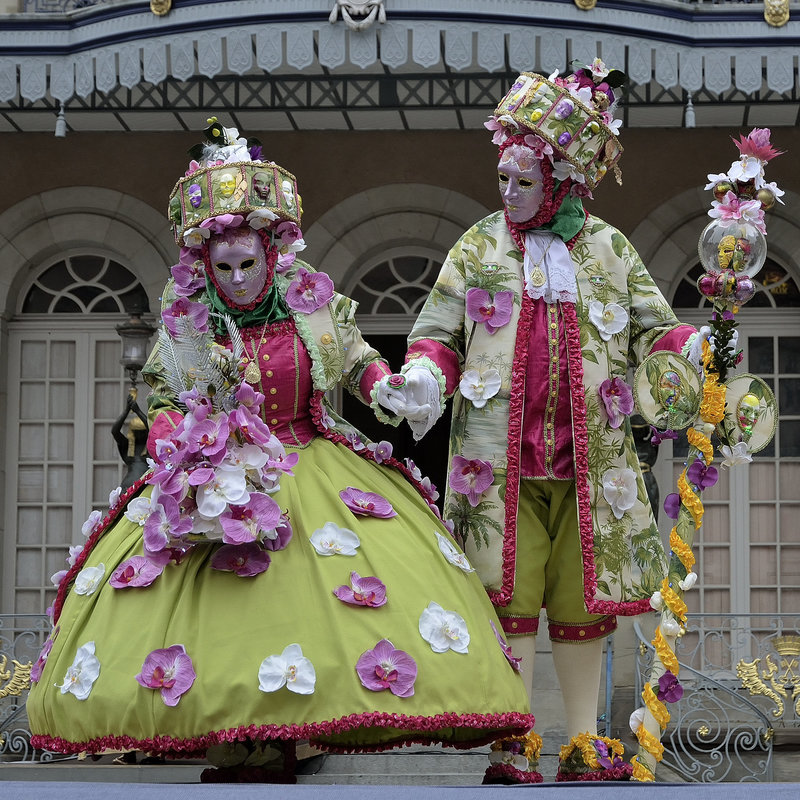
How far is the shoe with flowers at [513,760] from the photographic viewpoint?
421cm

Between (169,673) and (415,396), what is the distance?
107cm

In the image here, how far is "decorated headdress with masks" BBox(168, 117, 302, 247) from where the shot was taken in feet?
13.6

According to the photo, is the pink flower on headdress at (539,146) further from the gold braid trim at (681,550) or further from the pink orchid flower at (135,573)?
the pink orchid flower at (135,573)

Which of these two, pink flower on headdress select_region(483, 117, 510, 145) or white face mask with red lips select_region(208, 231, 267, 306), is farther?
pink flower on headdress select_region(483, 117, 510, 145)

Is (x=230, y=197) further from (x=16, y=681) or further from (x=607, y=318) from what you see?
(x=16, y=681)

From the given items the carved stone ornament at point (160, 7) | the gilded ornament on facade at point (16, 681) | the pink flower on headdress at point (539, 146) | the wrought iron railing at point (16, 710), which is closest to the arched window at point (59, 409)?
the wrought iron railing at point (16, 710)

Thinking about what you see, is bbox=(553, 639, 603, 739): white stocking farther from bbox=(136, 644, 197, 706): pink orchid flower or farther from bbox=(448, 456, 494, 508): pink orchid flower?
bbox=(136, 644, 197, 706): pink orchid flower

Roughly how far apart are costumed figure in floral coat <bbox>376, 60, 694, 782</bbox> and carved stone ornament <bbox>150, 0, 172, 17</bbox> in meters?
4.36

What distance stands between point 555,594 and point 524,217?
115 centimetres

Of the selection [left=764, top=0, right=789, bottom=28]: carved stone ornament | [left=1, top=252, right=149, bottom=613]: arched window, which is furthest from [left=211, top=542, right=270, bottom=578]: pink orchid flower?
[left=1, top=252, right=149, bottom=613]: arched window

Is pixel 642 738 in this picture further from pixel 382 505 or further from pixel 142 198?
pixel 142 198

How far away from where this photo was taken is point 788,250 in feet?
32.4

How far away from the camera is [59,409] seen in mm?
10391

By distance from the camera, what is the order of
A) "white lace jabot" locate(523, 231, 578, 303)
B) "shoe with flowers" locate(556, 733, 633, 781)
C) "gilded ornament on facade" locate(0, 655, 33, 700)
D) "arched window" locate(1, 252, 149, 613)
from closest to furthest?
"shoe with flowers" locate(556, 733, 633, 781) < "white lace jabot" locate(523, 231, 578, 303) < "gilded ornament on facade" locate(0, 655, 33, 700) < "arched window" locate(1, 252, 149, 613)
